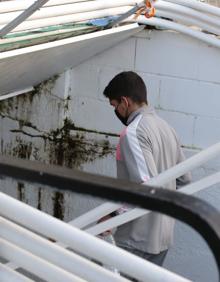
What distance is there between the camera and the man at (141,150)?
8.68 feet

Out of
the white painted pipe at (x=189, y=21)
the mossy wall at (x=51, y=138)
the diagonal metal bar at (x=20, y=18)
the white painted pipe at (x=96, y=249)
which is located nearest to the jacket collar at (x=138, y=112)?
the diagonal metal bar at (x=20, y=18)

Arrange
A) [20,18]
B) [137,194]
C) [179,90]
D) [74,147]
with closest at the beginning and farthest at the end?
1. [137,194]
2. [20,18]
3. [179,90]
4. [74,147]

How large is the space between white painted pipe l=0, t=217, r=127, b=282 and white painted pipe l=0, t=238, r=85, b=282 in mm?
10

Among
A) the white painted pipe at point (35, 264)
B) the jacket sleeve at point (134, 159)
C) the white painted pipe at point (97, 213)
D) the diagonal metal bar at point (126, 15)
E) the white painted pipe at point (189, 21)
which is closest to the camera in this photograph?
the white painted pipe at point (35, 264)

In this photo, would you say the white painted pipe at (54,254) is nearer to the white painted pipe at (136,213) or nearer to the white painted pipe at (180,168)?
the white painted pipe at (136,213)

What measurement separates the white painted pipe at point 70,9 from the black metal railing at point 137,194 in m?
1.44

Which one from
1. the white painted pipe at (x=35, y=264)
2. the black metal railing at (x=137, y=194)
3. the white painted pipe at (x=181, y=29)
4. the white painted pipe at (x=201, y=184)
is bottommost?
the white painted pipe at (x=201, y=184)

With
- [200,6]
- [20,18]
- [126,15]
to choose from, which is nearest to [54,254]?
[20,18]

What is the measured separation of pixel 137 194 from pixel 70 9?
194 centimetres

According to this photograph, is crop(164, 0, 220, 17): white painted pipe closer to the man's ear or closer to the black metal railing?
the man's ear

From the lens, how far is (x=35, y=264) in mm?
1352

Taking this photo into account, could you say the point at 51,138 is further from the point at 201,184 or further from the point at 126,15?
the point at 201,184

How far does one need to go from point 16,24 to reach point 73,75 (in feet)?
5.05

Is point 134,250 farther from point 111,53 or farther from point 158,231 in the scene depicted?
point 111,53
